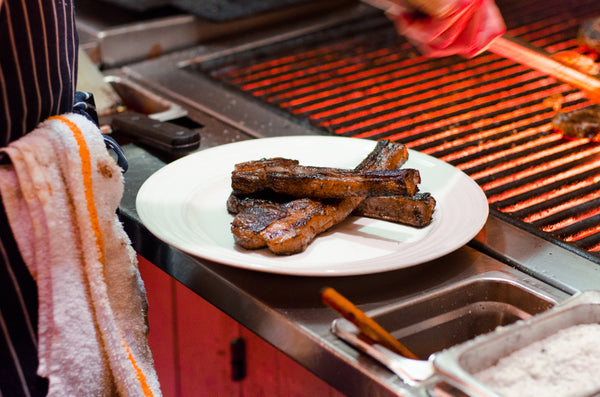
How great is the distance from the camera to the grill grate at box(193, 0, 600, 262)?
57.5 inches

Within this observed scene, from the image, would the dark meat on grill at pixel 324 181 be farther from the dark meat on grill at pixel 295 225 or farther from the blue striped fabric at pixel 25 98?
the blue striped fabric at pixel 25 98

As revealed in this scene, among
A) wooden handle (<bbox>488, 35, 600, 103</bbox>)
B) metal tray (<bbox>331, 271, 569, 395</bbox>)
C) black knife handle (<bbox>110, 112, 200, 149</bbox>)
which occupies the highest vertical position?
wooden handle (<bbox>488, 35, 600, 103</bbox>)

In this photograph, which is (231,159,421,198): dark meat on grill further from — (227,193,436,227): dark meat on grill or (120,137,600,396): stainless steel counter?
(120,137,600,396): stainless steel counter

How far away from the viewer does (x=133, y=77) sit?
2133mm

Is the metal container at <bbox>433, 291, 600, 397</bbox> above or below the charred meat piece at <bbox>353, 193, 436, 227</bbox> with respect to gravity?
below

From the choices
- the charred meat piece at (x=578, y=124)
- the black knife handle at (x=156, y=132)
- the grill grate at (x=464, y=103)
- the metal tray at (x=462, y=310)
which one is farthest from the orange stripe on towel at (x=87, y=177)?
the charred meat piece at (x=578, y=124)

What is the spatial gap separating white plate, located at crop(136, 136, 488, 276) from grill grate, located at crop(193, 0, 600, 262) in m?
0.16

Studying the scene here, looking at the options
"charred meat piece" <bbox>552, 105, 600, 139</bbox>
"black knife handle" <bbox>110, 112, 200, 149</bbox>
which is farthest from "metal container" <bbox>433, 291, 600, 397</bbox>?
"black knife handle" <bbox>110, 112, 200, 149</bbox>

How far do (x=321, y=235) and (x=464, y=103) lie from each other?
34.6 inches

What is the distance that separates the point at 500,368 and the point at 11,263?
69cm

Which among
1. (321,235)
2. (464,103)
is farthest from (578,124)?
(321,235)

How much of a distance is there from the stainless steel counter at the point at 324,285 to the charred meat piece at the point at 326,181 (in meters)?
0.13

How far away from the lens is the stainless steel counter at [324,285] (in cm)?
100

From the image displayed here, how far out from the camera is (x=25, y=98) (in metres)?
1.09
